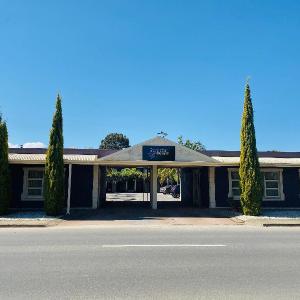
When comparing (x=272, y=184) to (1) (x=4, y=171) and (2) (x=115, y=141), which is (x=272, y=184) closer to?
(1) (x=4, y=171)

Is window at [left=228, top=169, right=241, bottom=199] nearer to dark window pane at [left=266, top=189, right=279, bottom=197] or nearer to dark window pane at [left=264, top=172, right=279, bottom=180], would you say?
dark window pane at [left=266, top=189, right=279, bottom=197]

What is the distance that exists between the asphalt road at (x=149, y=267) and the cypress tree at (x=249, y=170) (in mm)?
7998

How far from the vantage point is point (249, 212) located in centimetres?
1950

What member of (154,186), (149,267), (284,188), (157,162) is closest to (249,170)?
(284,188)

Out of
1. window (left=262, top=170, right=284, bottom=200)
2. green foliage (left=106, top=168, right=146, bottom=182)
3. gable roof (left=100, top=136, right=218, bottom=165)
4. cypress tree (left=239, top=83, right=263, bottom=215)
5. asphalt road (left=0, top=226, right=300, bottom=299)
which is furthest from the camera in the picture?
green foliage (left=106, top=168, right=146, bottom=182)

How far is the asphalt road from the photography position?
5809 mm

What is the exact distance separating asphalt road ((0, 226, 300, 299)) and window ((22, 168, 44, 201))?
10481 millimetres

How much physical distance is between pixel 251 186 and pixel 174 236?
8.82 metres

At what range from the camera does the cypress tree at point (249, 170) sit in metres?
19.5

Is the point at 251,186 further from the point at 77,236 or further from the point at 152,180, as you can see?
the point at 77,236

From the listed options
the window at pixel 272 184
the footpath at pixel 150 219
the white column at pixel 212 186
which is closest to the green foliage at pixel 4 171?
the footpath at pixel 150 219

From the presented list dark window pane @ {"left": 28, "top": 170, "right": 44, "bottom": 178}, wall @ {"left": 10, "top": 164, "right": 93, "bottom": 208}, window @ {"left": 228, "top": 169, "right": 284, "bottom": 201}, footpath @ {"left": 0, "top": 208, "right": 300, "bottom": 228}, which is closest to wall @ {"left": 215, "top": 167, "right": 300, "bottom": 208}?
window @ {"left": 228, "top": 169, "right": 284, "bottom": 201}

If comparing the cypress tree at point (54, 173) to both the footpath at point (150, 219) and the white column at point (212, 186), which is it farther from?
the white column at point (212, 186)

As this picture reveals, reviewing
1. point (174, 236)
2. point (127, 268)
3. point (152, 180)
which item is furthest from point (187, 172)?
point (127, 268)
